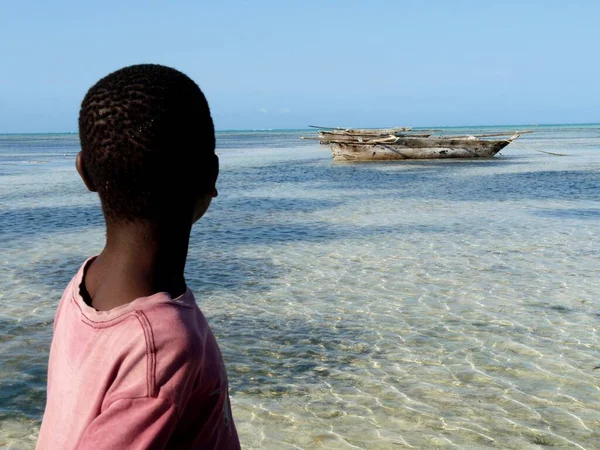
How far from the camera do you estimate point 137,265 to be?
52.7 inches

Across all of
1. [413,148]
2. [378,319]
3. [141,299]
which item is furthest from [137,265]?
[413,148]

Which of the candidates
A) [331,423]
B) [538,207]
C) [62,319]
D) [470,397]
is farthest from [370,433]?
[538,207]

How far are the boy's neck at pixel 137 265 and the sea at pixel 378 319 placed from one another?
318 cm

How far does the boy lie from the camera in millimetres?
1169

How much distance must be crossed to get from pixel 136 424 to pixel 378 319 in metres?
5.95

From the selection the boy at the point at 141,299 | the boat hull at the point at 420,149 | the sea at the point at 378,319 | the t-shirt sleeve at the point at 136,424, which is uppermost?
the boy at the point at 141,299

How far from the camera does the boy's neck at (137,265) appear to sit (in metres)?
1.30

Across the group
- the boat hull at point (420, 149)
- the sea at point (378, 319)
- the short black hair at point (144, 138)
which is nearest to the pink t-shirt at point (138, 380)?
the short black hair at point (144, 138)

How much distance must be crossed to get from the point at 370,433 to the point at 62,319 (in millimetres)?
3387

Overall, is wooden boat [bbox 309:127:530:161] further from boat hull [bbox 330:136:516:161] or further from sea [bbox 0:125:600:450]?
sea [bbox 0:125:600:450]

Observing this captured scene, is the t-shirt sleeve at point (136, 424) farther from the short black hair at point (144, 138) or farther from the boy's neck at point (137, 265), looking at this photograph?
the short black hair at point (144, 138)

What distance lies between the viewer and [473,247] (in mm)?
11016

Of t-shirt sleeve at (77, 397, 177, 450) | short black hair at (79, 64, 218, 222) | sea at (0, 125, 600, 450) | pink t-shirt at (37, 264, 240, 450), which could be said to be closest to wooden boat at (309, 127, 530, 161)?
sea at (0, 125, 600, 450)

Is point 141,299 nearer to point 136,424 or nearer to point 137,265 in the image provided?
point 137,265
